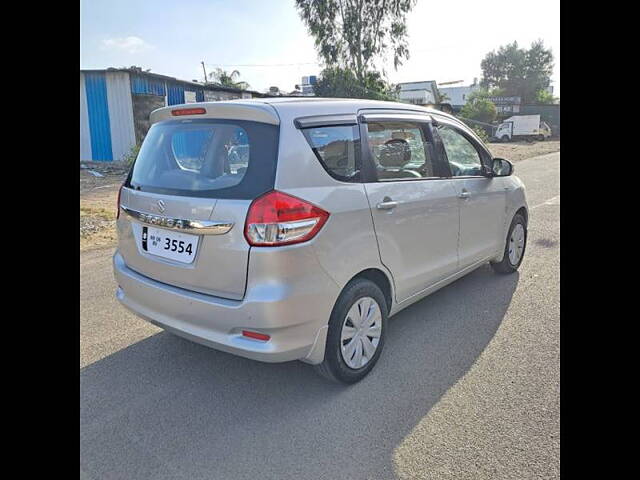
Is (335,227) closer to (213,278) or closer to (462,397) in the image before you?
(213,278)

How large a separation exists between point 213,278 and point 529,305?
9.90 feet

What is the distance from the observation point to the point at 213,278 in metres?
2.51

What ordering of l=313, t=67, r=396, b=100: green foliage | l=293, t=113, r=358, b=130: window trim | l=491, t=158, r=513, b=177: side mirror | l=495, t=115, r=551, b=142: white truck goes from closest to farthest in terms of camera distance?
1. l=293, t=113, r=358, b=130: window trim
2. l=491, t=158, r=513, b=177: side mirror
3. l=313, t=67, r=396, b=100: green foliage
4. l=495, t=115, r=551, b=142: white truck

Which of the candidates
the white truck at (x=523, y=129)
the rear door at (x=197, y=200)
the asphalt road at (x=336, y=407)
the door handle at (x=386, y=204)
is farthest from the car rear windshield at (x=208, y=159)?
the white truck at (x=523, y=129)

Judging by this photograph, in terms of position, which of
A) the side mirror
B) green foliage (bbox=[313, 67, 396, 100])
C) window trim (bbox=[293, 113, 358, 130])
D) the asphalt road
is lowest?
the asphalt road

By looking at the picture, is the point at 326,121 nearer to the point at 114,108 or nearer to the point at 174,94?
the point at 114,108

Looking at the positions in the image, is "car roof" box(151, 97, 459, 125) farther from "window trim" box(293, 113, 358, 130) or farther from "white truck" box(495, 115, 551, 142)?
"white truck" box(495, 115, 551, 142)

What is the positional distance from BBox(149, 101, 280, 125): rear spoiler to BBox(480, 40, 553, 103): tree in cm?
7530

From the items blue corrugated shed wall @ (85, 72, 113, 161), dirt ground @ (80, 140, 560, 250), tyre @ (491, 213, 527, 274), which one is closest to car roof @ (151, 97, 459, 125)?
tyre @ (491, 213, 527, 274)

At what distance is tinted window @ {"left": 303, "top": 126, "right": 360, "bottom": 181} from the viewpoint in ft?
8.79

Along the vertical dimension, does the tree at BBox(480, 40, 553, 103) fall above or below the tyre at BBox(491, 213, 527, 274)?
above

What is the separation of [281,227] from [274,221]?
0.16ft

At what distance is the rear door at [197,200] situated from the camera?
2.45m
